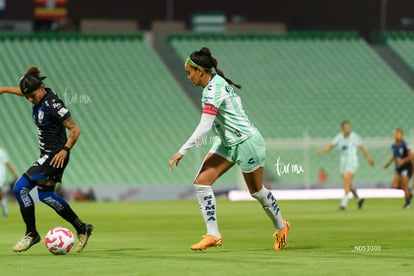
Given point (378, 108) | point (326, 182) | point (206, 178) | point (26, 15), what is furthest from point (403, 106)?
point (206, 178)

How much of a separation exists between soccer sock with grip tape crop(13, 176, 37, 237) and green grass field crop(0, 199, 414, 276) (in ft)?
1.19

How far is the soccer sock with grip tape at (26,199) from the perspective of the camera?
13.8 meters

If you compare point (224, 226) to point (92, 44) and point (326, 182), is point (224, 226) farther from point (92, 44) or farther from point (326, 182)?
→ point (92, 44)

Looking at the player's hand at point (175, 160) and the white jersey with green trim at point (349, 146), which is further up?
the player's hand at point (175, 160)

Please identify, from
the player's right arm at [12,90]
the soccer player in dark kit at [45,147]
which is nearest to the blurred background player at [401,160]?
the player's right arm at [12,90]

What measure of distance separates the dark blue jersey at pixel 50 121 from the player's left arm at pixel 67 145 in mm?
82

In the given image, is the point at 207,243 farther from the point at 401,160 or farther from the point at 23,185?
the point at 401,160

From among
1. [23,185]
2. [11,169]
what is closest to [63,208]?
[23,185]

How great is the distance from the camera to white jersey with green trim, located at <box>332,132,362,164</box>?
2864cm

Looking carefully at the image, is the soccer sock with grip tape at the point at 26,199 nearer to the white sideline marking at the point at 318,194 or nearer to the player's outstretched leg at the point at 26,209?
the player's outstretched leg at the point at 26,209

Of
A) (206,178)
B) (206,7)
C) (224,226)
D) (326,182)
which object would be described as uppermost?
(206,178)

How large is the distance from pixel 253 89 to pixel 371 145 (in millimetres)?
5401

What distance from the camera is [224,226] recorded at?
20531 mm

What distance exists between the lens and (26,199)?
13.9 m
